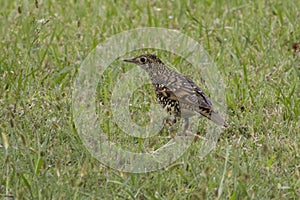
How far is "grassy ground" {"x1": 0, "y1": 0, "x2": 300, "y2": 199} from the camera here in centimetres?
555

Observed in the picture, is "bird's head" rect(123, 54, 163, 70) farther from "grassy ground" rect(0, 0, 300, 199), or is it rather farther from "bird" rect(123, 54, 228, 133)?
"grassy ground" rect(0, 0, 300, 199)

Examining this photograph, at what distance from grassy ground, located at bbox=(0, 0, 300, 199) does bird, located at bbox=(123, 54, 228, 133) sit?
30 centimetres

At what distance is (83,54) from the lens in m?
8.50

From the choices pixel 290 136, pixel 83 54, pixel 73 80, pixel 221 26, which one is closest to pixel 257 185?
pixel 290 136

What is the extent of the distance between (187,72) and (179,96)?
152 centimetres

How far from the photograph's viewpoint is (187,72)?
26.8ft

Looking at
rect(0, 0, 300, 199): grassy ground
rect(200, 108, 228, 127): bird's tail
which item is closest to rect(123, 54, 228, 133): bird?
rect(200, 108, 228, 127): bird's tail

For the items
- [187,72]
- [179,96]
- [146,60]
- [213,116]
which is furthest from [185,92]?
[187,72]

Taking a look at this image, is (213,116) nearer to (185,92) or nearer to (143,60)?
(185,92)

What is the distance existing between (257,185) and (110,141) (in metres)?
1.37

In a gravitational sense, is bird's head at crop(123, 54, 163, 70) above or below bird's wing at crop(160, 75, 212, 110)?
above

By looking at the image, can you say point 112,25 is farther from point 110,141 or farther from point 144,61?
point 110,141

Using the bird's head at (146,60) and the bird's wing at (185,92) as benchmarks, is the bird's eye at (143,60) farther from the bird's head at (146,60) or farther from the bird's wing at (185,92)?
the bird's wing at (185,92)

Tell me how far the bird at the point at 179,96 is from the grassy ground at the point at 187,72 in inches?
11.9
